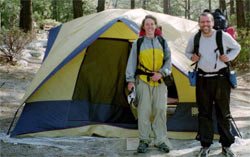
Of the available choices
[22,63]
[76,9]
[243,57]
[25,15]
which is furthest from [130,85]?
[25,15]

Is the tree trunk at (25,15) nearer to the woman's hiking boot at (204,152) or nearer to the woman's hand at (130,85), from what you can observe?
the woman's hand at (130,85)

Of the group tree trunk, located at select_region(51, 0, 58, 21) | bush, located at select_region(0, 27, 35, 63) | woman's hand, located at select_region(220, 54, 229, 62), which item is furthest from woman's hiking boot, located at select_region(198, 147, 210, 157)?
tree trunk, located at select_region(51, 0, 58, 21)

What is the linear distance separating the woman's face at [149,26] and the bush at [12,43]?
6.04 m

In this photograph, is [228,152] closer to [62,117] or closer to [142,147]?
[142,147]

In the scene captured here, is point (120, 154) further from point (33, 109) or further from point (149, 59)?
Result: point (33, 109)

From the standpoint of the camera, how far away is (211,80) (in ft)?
12.8

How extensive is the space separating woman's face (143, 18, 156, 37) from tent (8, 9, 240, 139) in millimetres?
653

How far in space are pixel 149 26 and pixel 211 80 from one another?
3.22ft

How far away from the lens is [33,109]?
4.96m

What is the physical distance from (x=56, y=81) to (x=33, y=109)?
0.55 m

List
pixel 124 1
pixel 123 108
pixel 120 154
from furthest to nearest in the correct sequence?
pixel 124 1 < pixel 123 108 < pixel 120 154

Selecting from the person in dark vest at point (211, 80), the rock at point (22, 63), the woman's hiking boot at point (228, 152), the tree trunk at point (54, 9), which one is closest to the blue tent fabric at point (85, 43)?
the person in dark vest at point (211, 80)

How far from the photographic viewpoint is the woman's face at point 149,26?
159 inches

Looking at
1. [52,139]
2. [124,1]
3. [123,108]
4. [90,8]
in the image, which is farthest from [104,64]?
[124,1]
